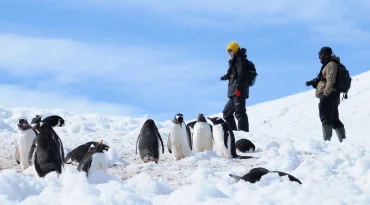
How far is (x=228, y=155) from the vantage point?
10102 mm

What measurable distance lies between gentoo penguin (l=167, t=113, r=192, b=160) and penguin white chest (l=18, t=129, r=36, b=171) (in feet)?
7.19

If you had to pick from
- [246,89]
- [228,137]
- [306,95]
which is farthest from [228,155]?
[306,95]

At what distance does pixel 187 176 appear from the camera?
7.94 m

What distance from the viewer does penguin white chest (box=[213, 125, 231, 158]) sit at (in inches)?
398

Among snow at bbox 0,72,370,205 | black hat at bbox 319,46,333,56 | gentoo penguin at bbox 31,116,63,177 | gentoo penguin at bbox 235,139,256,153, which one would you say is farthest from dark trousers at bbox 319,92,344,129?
gentoo penguin at bbox 31,116,63,177

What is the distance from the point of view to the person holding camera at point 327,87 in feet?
37.8

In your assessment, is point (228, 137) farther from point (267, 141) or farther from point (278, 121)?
point (278, 121)

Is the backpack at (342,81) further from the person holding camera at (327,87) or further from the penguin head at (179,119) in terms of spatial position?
the penguin head at (179,119)

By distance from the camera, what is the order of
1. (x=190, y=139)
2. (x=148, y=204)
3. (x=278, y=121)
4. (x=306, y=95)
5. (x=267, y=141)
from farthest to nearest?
(x=306, y=95), (x=278, y=121), (x=267, y=141), (x=190, y=139), (x=148, y=204)

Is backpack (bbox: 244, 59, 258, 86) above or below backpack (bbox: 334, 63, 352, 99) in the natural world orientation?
above

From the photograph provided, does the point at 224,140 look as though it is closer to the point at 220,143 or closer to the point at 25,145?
the point at 220,143

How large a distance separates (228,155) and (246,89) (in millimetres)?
3019

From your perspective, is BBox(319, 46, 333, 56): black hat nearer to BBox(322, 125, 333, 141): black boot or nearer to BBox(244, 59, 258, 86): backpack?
BBox(322, 125, 333, 141): black boot

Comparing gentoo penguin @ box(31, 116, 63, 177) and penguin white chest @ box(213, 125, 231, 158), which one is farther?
penguin white chest @ box(213, 125, 231, 158)
